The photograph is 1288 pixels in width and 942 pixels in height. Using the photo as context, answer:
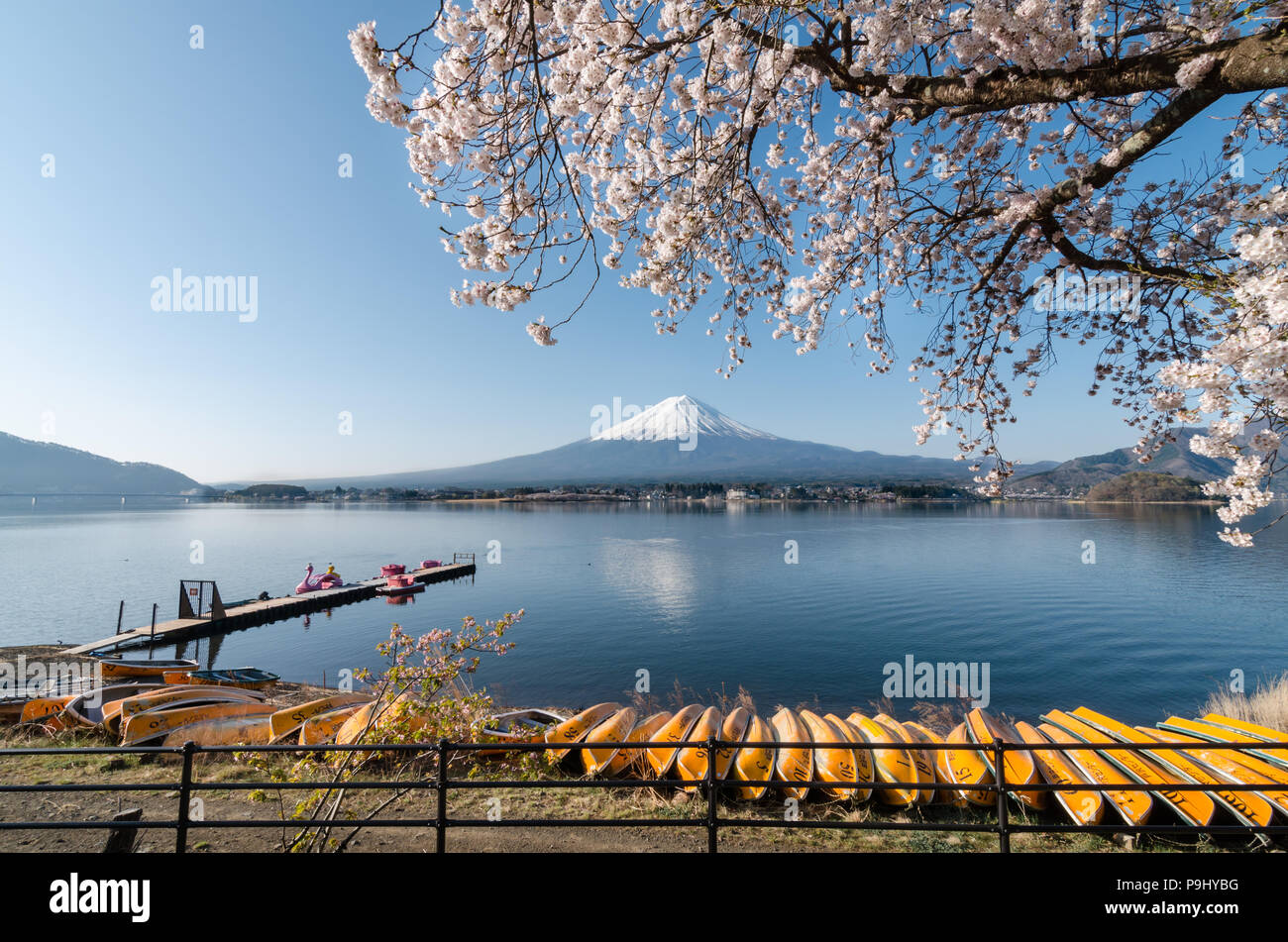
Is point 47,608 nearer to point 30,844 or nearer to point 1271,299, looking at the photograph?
point 30,844

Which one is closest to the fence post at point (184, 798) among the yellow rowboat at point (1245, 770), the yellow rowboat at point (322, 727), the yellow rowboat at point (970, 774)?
the yellow rowboat at point (322, 727)

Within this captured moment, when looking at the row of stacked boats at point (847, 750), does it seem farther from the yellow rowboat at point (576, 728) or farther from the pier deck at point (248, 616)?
the pier deck at point (248, 616)

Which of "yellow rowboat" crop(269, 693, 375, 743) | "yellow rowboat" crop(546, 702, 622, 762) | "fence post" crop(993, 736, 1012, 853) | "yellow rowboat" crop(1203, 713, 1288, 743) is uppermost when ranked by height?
"fence post" crop(993, 736, 1012, 853)

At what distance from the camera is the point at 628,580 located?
1443 inches

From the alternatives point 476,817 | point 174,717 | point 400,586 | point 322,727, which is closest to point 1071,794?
point 476,817

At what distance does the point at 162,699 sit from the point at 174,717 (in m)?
0.93

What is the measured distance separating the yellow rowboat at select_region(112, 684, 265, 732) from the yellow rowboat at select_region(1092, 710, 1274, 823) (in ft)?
44.5

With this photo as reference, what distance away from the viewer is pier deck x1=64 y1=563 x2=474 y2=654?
20781 millimetres

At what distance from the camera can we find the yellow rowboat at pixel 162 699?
933 cm

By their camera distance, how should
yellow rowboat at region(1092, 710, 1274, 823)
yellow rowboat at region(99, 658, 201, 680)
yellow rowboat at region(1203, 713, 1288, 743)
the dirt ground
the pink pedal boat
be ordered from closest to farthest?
the dirt ground < yellow rowboat at region(1092, 710, 1274, 823) < yellow rowboat at region(1203, 713, 1288, 743) < yellow rowboat at region(99, 658, 201, 680) < the pink pedal boat

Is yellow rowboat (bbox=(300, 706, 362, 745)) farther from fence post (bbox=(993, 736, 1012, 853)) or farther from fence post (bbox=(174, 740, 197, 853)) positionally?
fence post (bbox=(993, 736, 1012, 853))

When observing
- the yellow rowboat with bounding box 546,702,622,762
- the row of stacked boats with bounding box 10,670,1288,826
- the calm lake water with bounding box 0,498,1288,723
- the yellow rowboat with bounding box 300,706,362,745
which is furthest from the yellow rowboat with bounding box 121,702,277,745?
the calm lake water with bounding box 0,498,1288,723

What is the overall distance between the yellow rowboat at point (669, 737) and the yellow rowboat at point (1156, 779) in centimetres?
442
